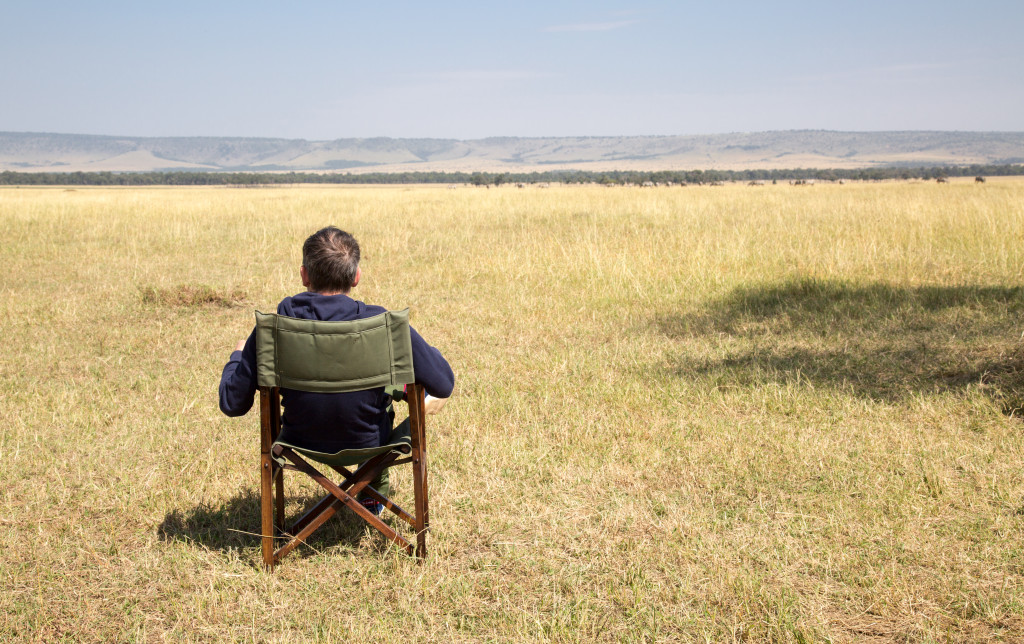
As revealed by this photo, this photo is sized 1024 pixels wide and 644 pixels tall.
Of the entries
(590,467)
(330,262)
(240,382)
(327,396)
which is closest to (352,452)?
(327,396)

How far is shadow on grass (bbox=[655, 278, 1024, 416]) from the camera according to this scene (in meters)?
5.92

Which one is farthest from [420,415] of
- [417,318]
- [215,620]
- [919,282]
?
[919,282]

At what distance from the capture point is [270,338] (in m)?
2.84

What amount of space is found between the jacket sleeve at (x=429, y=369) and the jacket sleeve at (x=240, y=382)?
0.63 metres

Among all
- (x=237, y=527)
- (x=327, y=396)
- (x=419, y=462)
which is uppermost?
(x=327, y=396)

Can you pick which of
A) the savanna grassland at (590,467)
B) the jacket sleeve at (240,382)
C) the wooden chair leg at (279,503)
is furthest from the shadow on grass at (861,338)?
the jacket sleeve at (240,382)

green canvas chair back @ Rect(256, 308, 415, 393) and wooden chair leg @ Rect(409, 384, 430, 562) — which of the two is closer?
green canvas chair back @ Rect(256, 308, 415, 393)

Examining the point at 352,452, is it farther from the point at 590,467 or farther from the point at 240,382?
the point at 590,467

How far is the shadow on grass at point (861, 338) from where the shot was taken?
19.4ft

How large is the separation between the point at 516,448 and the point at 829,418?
2.18m

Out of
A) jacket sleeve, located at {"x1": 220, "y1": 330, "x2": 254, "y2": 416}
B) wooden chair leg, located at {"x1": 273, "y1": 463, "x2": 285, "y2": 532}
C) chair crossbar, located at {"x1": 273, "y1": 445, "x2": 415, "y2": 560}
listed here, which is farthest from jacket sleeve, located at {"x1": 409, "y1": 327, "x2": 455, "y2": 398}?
wooden chair leg, located at {"x1": 273, "y1": 463, "x2": 285, "y2": 532}

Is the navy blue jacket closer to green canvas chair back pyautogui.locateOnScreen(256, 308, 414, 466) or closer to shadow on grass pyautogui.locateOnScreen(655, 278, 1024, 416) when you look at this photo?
green canvas chair back pyautogui.locateOnScreen(256, 308, 414, 466)

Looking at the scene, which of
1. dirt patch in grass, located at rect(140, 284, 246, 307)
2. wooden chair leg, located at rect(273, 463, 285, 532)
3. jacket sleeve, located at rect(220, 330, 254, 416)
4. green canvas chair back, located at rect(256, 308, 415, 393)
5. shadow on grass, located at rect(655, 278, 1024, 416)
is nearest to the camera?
green canvas chair back, located at rect(256, 308, 415, 393)

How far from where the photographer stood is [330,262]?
300 centimetres
